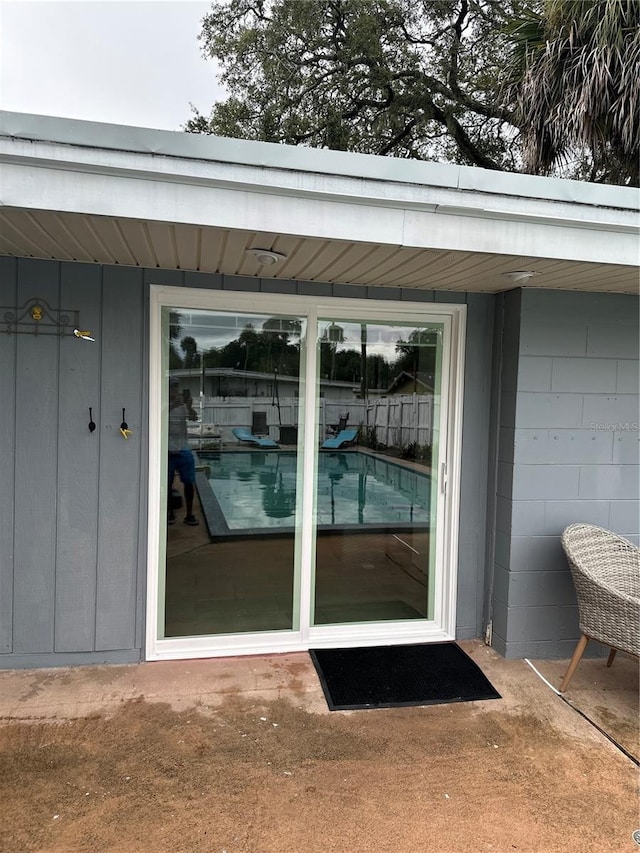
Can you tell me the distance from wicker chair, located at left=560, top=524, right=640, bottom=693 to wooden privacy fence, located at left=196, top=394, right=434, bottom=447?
40.5 inches

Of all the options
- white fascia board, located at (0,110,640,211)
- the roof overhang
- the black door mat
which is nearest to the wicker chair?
the black door mat

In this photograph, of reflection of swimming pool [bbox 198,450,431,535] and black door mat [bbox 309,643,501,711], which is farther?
reflection of swimming pool [bbox 198,450,431,535]

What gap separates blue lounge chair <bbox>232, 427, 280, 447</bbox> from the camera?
117 inches

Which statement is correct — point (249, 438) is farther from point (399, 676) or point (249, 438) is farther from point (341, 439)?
point (399, 676)

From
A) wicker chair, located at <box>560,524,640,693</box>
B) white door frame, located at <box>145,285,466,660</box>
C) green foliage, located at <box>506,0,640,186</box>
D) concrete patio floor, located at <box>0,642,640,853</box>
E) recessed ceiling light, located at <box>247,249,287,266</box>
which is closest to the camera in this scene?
concrete patio floor, located at <box>0,642,640,853</box>

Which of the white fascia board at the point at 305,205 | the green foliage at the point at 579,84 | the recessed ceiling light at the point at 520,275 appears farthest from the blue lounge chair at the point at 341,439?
the green foliage at the point at 579,84

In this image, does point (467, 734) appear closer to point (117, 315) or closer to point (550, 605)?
point (550, 605)

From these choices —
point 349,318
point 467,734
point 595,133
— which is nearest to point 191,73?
point 595,133

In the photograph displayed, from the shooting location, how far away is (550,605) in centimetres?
303

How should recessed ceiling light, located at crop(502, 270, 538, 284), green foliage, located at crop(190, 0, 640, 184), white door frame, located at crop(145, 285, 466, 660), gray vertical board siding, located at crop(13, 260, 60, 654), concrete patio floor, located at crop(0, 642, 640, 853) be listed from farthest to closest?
1. green foliage, located at crop(190, 0, 640, 184)
2. white door frame, located at crop(145, 285, 466, 660)
3. gray vertical board siding, located at crop(13, 260, 60, 654)
4. recessed ceiling light, located at crop(502, 270, 538, 284)
5. concrete patio floor, located at crop(0, 642, 640, 853)

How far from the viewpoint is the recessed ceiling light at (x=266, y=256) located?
7.38 feet

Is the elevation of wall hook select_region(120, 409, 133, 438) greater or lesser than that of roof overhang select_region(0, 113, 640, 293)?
lesser

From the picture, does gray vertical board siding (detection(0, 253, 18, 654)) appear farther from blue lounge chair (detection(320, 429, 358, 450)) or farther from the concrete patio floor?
blue lounge chair (detection(320, 429, 358, 450))

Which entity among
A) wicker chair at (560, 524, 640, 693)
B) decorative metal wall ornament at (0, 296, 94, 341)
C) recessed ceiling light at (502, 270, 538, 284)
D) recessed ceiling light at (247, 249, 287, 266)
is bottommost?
wicker chair at (560, 524, 640, 693)
